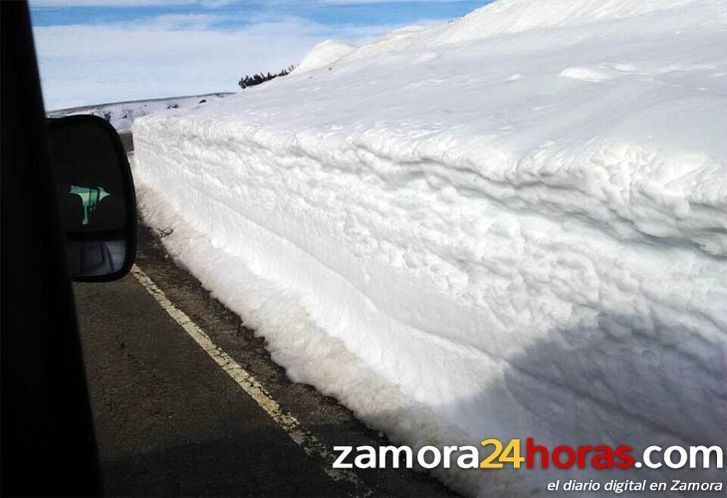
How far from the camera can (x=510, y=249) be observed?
398 cm

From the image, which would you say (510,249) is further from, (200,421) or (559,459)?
(200,421)

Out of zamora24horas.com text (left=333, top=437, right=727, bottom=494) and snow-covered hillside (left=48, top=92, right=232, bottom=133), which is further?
snow-covered hillside (left=48, top=92, right=232, bottom=133)

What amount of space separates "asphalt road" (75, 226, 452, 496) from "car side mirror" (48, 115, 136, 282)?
2.14 m

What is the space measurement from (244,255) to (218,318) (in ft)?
5.33

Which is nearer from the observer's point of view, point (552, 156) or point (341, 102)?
point (552, 156)

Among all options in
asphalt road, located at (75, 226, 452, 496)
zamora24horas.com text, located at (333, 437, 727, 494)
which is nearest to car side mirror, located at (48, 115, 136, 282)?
asphalt road, located at (75, 226, 452, 496)

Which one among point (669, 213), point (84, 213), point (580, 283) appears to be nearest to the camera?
point (84, 213)

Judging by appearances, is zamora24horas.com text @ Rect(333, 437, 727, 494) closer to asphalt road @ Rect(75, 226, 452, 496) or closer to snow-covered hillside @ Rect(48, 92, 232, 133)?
asphalt road @ Rect(75, 226, 452, 496)

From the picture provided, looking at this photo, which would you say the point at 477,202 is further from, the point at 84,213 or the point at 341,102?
the point at 341,102

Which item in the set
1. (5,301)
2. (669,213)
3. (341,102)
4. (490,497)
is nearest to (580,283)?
(669,213)

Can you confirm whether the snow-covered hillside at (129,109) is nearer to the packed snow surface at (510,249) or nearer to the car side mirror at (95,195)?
the packed snow surface at (510,249)

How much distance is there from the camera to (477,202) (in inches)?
170

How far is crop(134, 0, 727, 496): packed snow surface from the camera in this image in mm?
3135

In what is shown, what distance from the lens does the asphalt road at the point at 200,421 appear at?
4.01 metres
